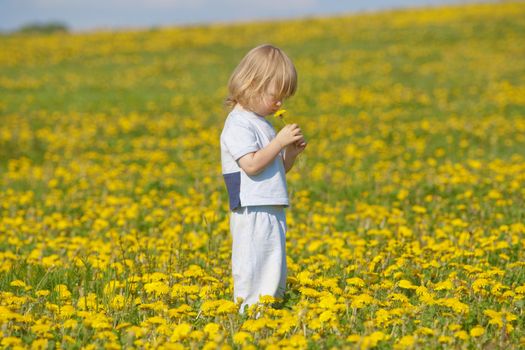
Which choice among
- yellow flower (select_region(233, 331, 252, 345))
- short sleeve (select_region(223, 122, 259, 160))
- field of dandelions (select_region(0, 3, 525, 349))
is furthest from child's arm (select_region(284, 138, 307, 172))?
yellow flower (select_region(233, 331, 252, 345))

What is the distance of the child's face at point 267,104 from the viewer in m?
3.61

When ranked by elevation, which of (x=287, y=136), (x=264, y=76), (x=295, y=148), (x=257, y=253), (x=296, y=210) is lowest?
(x=296, y=210)

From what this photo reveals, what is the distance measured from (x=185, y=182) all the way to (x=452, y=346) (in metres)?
5.63

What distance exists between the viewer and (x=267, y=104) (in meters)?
3.63

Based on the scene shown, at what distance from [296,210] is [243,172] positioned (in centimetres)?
314

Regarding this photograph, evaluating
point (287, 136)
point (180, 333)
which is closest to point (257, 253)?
point (287, 136)

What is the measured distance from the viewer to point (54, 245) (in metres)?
5.32

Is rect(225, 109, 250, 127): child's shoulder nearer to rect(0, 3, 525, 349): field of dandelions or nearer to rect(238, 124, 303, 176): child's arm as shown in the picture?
rect(238, 124, 303, 176): child's arm

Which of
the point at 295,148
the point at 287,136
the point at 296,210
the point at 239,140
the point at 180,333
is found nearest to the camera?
the point at 180,333

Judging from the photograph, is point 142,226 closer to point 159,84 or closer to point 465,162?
point 465,162

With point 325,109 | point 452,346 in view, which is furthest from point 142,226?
point 325,109

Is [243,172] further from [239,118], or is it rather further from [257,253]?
[257,253]

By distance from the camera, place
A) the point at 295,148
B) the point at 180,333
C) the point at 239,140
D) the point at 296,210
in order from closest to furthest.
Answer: the point at 180,333, the point at 239,140, the point at 295,148, the point at 296,210

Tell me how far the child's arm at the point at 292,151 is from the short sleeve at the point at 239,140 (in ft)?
0.72
